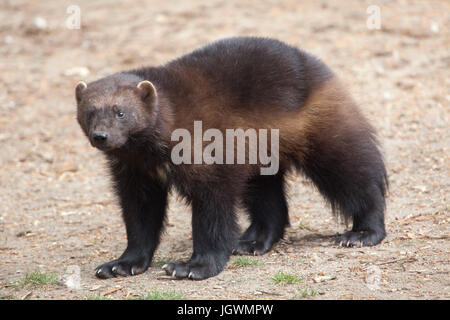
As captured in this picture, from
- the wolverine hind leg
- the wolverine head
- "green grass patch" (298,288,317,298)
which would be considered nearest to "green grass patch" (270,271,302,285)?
"green grass patch" (298,288,317,298)

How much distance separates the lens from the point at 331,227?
280 inches

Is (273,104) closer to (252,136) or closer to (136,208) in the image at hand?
(252,136)

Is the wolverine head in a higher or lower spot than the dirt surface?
higher

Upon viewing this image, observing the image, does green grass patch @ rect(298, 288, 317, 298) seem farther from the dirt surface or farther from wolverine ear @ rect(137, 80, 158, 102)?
wolverine ear @ rect(137, 80, 158, 102)

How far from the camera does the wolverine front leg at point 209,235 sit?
5.56m

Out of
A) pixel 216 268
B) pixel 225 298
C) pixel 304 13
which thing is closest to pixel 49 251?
pixel 216 268

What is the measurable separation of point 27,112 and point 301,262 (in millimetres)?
6355

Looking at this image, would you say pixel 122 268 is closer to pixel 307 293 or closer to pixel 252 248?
pixel 252 248

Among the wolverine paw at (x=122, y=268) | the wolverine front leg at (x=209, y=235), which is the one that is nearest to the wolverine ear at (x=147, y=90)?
the wolverine front leg at (x=209, y=235)

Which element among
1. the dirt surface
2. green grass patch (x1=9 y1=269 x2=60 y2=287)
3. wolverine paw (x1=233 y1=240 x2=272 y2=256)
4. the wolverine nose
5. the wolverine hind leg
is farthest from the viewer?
the wolverine hind leg

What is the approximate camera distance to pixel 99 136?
5.04 m

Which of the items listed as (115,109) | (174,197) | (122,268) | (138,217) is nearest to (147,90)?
(115,109)

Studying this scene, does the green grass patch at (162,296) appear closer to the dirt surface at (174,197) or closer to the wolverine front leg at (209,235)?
the dirt surface at (174,197)

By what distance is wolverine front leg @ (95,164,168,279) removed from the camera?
18.9 feet
